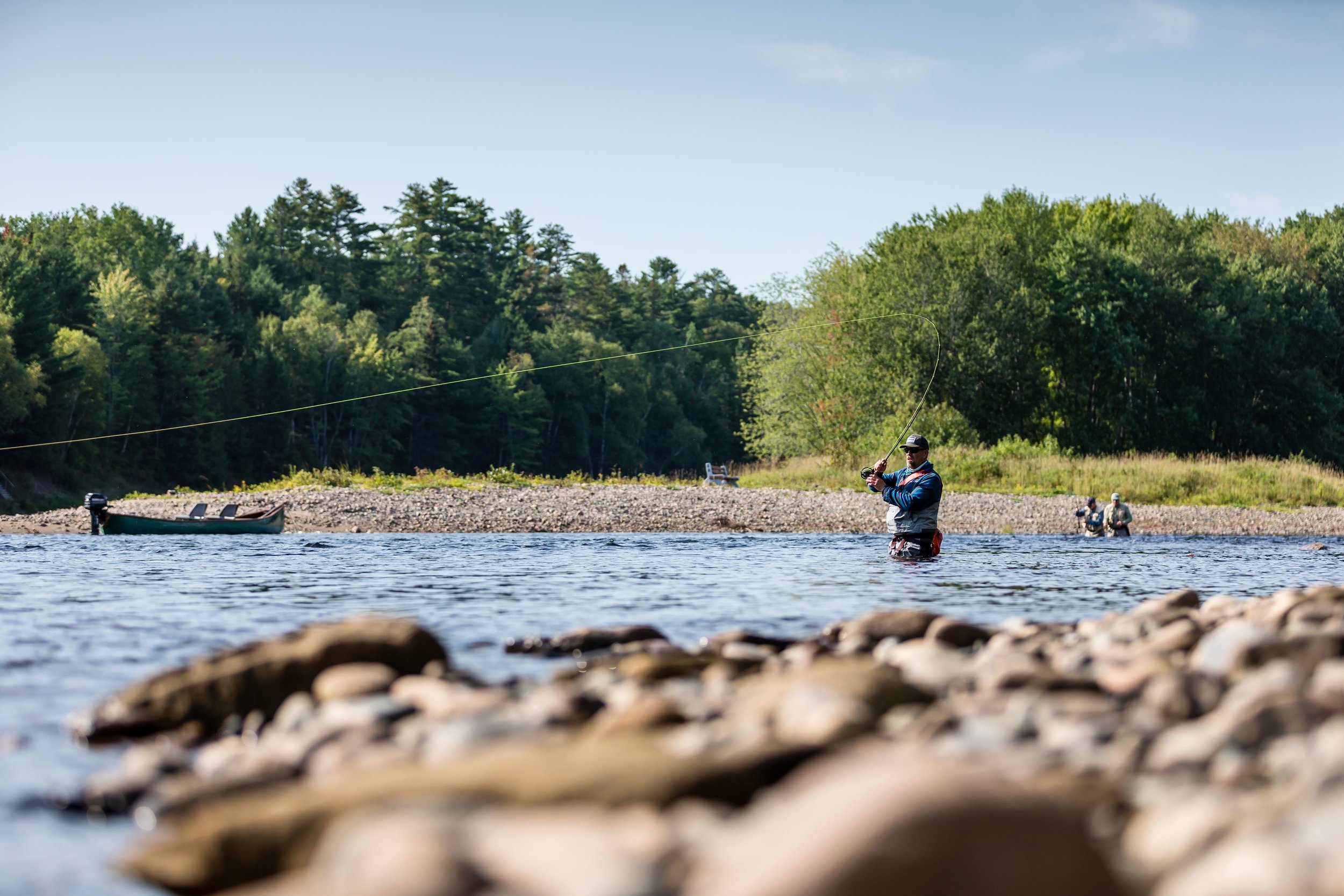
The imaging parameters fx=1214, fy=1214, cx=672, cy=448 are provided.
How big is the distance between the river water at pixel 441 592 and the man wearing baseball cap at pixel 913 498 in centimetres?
39

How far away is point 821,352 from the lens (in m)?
48.3

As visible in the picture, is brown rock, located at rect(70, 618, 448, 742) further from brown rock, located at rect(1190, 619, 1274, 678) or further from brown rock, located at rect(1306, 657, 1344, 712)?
brown rock, located at rect(1306, 657, 1344, 712)

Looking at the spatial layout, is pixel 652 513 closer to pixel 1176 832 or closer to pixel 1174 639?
pixel 1174 639

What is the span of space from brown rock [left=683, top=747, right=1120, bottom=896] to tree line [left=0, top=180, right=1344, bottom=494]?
127 ft

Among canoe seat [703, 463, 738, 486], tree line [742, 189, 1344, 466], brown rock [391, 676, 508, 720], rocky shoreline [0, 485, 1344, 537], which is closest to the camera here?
brown rock [391, 676, 508, 720]

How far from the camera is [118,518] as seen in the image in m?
23.6

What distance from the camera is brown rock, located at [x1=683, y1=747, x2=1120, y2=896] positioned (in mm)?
2402

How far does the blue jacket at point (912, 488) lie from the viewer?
12586 millimetres

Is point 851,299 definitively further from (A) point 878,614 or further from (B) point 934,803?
(B) point 934,803

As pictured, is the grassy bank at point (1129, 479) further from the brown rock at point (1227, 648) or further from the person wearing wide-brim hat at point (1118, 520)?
the brown rock at point (1227, 648)

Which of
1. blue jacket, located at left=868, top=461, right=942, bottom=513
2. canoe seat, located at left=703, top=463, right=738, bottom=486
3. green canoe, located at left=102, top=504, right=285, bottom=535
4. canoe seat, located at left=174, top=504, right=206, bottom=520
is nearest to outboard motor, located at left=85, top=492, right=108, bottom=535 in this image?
green canoe, located at left=102, top=504, right=285, bottom=535

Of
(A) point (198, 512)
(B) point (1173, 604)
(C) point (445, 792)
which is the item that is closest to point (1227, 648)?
(B) point (1173, 604)

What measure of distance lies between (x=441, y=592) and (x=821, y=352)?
37.4 meters

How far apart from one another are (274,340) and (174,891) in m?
60.2
